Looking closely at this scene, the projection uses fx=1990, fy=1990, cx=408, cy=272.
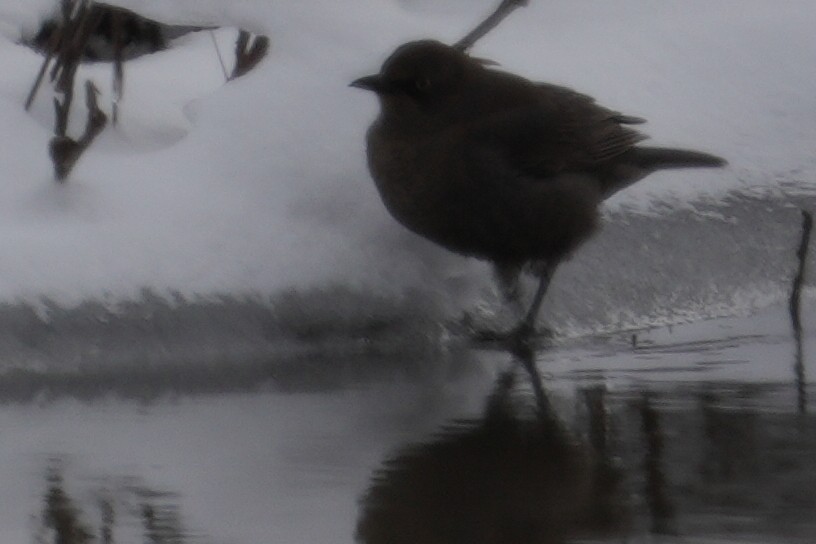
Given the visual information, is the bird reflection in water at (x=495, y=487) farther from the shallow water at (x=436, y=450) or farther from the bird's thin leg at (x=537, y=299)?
the bird's thin leg at (x=537, y=299)

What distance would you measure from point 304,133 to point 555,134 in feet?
2.80

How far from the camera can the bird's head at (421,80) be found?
635 cm

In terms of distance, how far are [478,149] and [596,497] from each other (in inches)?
92.8

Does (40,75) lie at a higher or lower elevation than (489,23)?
lower

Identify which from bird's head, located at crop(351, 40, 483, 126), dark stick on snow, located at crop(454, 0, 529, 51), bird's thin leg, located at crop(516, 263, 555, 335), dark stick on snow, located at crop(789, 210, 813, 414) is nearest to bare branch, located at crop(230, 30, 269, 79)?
bird's head, located at crop(351, 40, 483, 126)

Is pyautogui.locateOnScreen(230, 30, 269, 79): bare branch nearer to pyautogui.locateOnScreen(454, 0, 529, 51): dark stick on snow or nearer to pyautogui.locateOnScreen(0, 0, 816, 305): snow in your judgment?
pyautogui.locateOnScreen(0, 0, 816, 305): snow

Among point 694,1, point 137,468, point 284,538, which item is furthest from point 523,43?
point 284,538

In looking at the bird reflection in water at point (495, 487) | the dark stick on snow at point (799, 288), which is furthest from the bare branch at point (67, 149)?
the dark stick on snow at point (799, 288)

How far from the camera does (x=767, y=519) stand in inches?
150

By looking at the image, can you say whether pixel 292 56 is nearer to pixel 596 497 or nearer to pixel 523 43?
pixel 523 43

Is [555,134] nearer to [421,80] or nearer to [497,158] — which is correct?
[497,158]

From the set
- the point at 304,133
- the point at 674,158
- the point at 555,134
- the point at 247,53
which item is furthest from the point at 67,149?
the point at 674,158

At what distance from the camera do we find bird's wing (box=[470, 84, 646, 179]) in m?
6.31

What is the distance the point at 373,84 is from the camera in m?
6.28
